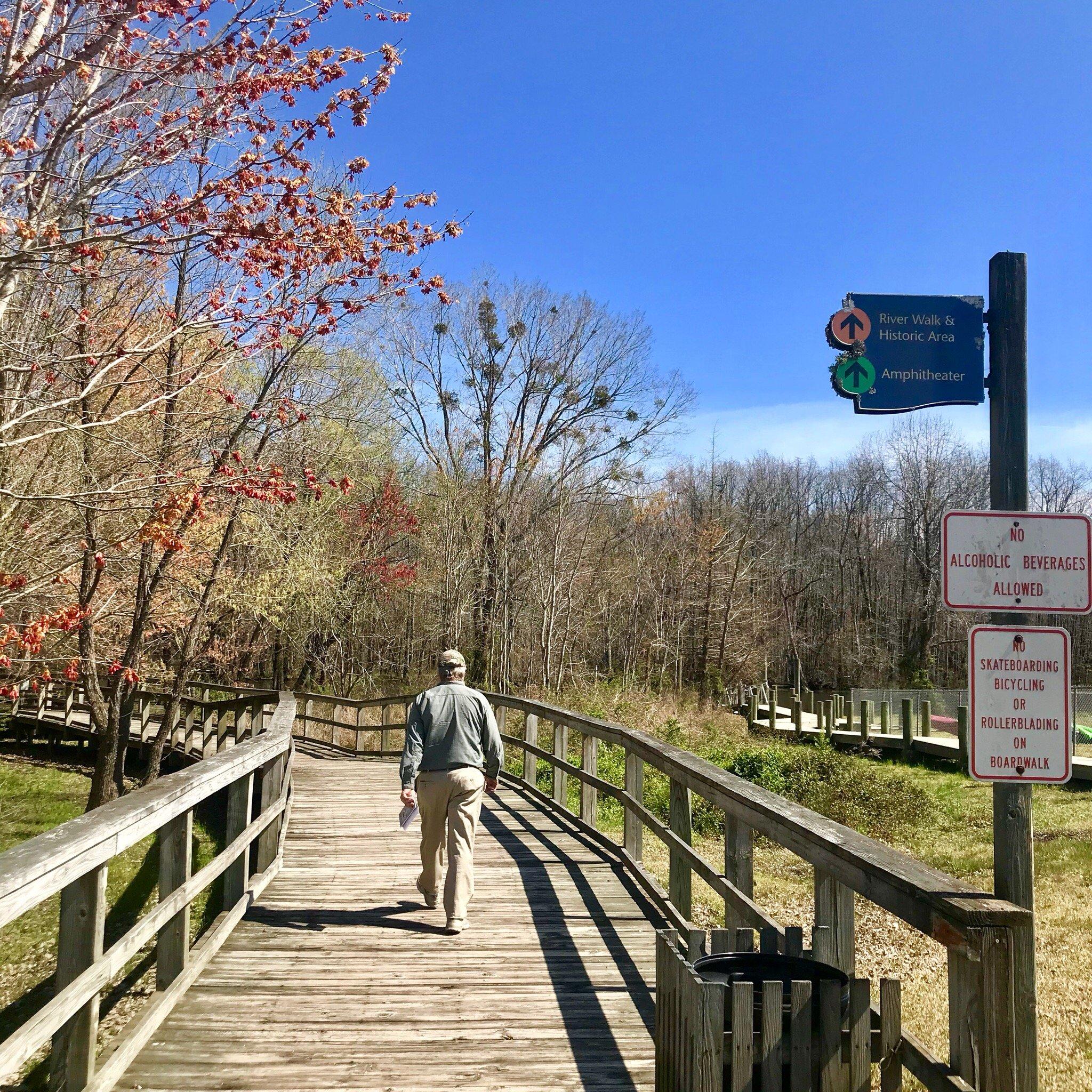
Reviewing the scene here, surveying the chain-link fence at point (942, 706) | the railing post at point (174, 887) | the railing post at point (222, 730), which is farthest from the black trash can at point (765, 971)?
the chain-link fence at point (942, 706)

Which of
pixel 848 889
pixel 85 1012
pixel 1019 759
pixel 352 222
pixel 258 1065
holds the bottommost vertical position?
pixel 258 1065

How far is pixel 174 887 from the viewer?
15.3 ft

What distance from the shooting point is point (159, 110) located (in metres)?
7.63

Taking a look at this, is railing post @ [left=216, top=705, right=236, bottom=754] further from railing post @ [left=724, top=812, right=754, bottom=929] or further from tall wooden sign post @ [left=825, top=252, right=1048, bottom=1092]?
tall wooden sign post @ [left=825, top=252, right=1048, bottom=1092]

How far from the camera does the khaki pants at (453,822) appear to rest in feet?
21.3

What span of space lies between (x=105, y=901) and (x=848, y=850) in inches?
109

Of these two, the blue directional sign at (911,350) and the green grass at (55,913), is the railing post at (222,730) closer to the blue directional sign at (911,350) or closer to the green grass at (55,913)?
the green grass at (55,913)

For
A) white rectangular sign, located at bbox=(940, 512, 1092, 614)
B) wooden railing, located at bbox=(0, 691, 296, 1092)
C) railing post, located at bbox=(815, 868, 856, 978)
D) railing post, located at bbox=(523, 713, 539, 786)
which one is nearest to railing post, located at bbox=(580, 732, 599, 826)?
railing post, located at bbox=(523, 713, 539, 786)

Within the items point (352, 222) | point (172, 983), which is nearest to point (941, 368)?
point (172, 983)

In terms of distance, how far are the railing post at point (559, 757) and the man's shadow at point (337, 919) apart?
3.17m

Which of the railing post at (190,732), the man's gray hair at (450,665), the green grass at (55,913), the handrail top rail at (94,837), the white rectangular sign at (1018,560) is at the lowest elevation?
the green grass at (55,913)

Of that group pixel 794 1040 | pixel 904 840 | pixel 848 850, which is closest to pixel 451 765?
pixel 848 850

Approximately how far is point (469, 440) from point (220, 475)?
2729 centimetres

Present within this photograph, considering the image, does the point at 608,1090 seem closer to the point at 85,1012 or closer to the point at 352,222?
the point at 85,1012
